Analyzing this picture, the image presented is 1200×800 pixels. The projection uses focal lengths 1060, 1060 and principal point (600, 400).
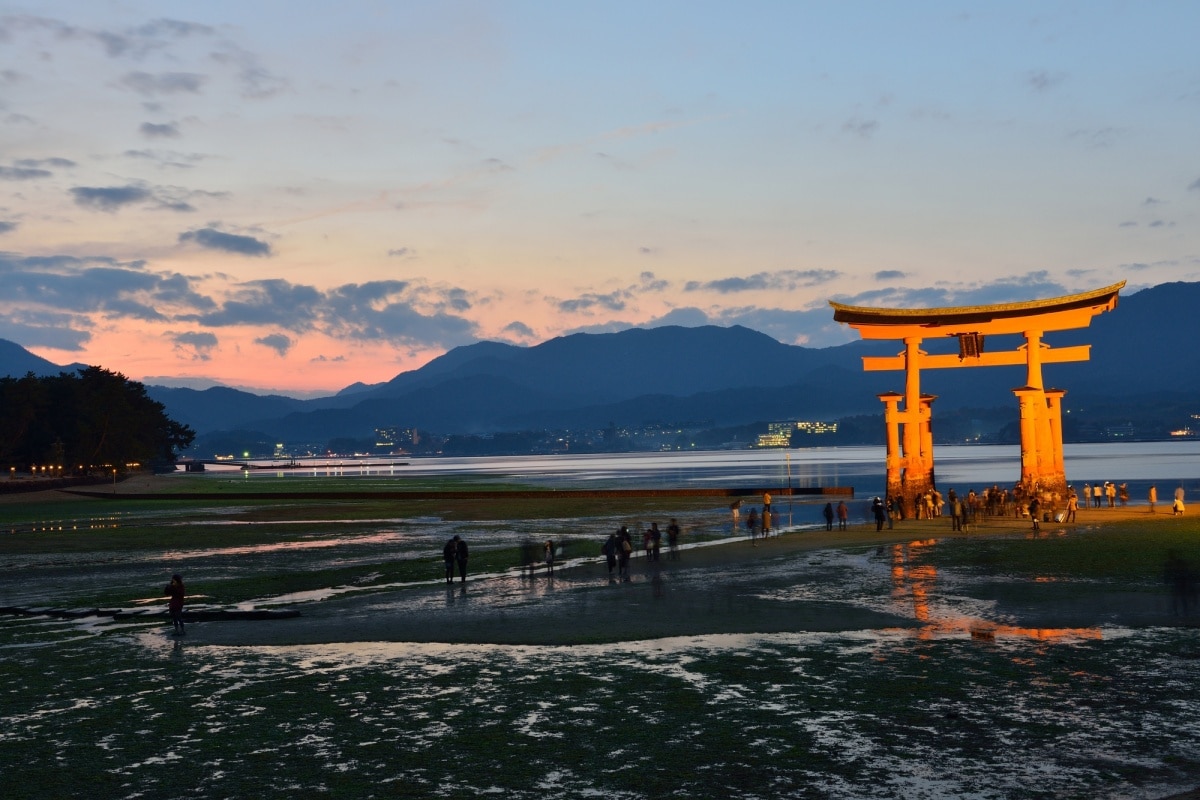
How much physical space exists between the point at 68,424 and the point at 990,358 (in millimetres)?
112135

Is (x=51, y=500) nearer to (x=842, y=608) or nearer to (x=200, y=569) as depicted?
(x=200, y=569)

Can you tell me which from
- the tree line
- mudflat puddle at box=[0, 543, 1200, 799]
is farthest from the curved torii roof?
the tree line

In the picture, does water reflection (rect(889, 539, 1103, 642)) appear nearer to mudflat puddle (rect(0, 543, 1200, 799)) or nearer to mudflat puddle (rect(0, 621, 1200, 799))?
mudflat puddle (rect(0, 543, 1200, 799))

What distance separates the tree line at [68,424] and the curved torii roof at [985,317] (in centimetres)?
10044

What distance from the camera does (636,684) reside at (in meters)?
15.8

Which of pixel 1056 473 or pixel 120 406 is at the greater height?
pixel 120 406

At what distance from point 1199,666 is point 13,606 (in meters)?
26.2

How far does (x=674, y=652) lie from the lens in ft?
60.1

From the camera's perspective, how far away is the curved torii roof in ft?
162

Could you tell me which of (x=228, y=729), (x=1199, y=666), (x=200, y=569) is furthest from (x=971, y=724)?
(x=200, y=569)

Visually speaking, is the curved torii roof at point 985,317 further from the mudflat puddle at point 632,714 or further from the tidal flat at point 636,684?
the mudflat puddle at point 632,714

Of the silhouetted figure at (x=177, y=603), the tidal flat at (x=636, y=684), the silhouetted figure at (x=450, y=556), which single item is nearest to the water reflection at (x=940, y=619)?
the tidal flat at (x=636, y=684)

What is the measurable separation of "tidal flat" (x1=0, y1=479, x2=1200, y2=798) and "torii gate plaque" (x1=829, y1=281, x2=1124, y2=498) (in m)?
17.3

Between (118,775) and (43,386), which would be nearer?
(118,775)
